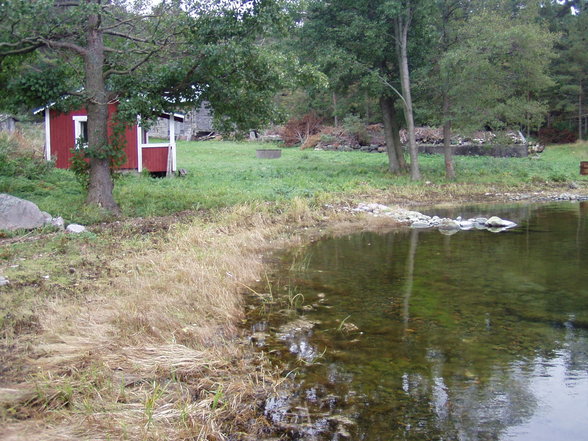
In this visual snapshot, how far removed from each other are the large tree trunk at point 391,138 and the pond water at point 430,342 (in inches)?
504

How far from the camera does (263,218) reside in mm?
14430

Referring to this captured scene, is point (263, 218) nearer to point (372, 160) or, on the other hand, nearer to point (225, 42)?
point (225, 42)

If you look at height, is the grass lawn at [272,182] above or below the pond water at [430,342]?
above

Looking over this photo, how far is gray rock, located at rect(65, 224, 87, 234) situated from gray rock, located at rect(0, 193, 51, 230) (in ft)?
1.72

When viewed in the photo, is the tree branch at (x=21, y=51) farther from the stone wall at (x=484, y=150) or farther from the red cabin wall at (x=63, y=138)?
the stone wall at (x=484, y=150)

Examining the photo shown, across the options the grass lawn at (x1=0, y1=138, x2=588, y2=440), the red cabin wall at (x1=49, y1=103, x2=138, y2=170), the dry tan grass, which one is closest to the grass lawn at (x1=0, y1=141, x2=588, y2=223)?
the grass lawn at (x1=0, y1=138, x2=588, y2=440)

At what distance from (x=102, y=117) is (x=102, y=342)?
8958mm

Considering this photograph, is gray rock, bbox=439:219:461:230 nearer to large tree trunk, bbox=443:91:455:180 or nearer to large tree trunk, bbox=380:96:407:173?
large tree trunk, bbox=443:91:455:180

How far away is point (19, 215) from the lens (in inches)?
475

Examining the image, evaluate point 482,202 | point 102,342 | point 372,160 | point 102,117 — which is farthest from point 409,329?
point 372,160

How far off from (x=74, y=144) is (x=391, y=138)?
41.6 ft

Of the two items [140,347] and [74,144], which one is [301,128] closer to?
[74,144]

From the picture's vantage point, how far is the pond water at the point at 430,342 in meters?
5.29

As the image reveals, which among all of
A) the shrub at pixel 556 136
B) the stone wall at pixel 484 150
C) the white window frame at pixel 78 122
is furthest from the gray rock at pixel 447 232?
the shrub at pixel 556 136
